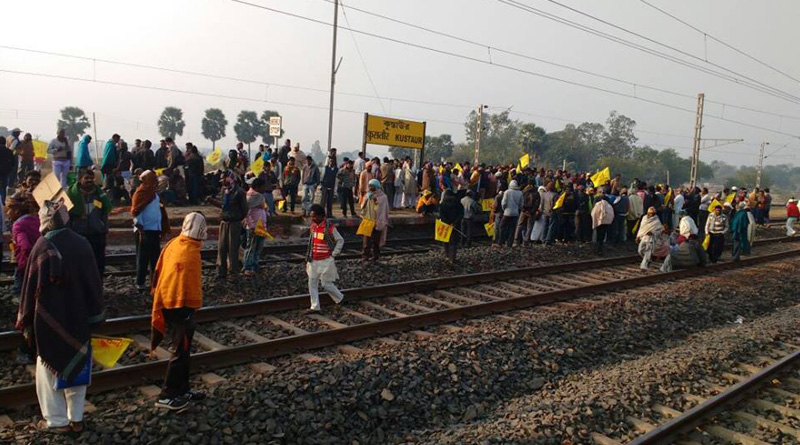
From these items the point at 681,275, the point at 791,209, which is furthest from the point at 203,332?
the point at 791,209

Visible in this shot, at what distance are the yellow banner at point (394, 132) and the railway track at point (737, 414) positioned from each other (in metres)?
15.6

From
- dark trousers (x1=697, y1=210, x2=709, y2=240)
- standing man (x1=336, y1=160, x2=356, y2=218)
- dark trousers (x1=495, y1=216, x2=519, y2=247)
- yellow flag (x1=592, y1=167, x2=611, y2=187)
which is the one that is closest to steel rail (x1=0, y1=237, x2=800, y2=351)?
dark trousers (x1=495, y1=216, x2=519, y2=247)

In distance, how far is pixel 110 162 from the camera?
16.1 meters

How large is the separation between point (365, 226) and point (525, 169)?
10165 mm

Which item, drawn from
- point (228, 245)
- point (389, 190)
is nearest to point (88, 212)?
point (228, 245)

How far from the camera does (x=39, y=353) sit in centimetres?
492

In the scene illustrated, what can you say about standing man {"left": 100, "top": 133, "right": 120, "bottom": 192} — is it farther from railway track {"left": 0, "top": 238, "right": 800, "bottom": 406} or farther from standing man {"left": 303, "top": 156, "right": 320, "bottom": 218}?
railway track {"left": 0, "top": 238, "right": 800, "bottom": 406}

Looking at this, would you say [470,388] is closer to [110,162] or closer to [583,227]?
[110,162]

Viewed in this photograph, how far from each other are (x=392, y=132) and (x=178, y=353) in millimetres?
17330

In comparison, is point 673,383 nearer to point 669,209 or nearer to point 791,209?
point 669,209

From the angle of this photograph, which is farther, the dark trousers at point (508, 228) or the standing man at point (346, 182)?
the standing man at point (346, 182)

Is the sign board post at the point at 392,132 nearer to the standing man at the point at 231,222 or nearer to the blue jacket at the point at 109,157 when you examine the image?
the blue jacket at the point at 109,157

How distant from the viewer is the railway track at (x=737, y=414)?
238 inches

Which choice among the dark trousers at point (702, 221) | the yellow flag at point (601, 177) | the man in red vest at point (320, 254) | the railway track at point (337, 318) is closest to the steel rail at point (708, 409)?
the railway track at point (337, 318)
